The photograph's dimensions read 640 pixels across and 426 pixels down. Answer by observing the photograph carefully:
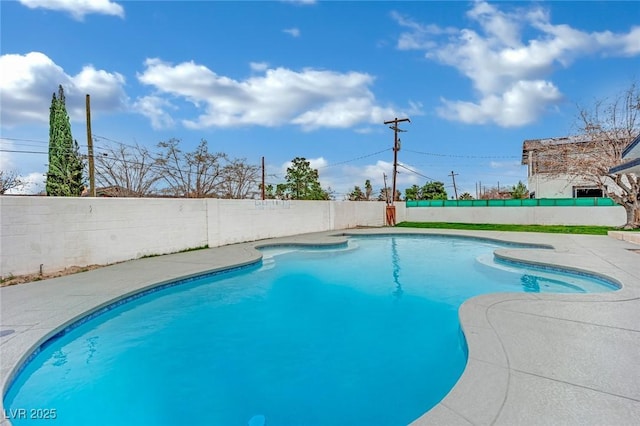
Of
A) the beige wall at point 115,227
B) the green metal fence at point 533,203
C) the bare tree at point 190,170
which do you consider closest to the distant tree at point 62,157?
the bare tree at point 190,170

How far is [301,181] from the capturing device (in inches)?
939

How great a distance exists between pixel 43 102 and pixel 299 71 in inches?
373

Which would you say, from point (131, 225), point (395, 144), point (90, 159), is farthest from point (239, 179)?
point (395, 144)

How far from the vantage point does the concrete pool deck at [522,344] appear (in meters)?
1.94

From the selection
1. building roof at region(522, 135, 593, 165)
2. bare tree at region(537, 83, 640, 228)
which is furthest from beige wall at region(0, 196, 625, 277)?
building roof at region(522, 135, 593, 165)

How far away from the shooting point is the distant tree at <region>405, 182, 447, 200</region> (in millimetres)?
30766

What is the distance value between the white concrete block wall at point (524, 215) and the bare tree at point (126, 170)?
1462cm

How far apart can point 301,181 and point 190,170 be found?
466 inches

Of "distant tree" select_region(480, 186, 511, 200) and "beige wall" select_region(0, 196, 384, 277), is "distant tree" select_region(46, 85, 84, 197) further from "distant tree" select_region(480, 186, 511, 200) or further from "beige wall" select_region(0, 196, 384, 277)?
"distant tree" select_region(480, 186, 511, 200)

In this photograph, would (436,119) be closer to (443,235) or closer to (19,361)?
(443,235)

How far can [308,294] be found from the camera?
6.03m

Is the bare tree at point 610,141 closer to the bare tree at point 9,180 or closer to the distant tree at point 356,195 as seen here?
the distant tree at point 356,195

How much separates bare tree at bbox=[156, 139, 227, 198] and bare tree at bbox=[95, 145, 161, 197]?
16.8 inches

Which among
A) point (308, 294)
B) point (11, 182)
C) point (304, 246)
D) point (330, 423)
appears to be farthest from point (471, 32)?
point (11, 182)
